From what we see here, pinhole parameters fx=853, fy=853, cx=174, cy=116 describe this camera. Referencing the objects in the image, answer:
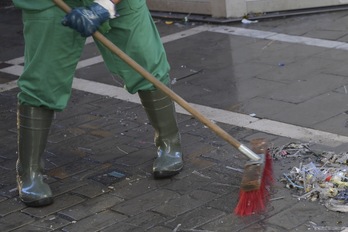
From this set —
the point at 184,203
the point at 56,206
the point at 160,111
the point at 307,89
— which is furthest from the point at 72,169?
the point at 307,89

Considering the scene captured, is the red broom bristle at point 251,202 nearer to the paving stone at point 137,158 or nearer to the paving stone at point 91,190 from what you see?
the paving stone at point 91,190

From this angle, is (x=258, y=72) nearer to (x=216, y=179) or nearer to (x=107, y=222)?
(x=216, y=179)

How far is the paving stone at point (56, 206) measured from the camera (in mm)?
4676

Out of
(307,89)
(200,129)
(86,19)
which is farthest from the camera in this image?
(307,89)

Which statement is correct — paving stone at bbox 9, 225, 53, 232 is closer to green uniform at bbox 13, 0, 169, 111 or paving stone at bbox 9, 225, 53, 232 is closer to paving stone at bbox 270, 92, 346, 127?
green uniform at bbox 13, 0, 169, 111

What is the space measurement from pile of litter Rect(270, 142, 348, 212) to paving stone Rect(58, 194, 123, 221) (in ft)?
3.17

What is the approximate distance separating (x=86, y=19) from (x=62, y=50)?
33 centimetres

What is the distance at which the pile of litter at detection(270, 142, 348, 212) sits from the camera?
443 cm

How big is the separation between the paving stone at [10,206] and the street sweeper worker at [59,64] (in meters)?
0.06

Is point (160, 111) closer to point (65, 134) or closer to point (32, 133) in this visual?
point (32, 133)

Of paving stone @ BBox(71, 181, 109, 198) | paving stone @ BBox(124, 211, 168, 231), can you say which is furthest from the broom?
paving stone @ BBox(71, 181, 109, 198)

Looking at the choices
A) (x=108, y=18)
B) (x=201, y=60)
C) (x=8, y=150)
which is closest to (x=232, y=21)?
(x=201, y=60)

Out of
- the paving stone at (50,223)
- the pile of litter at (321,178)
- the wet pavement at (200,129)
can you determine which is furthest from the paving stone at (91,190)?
the pile of litter at (321,178)

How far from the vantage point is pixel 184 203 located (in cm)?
461
